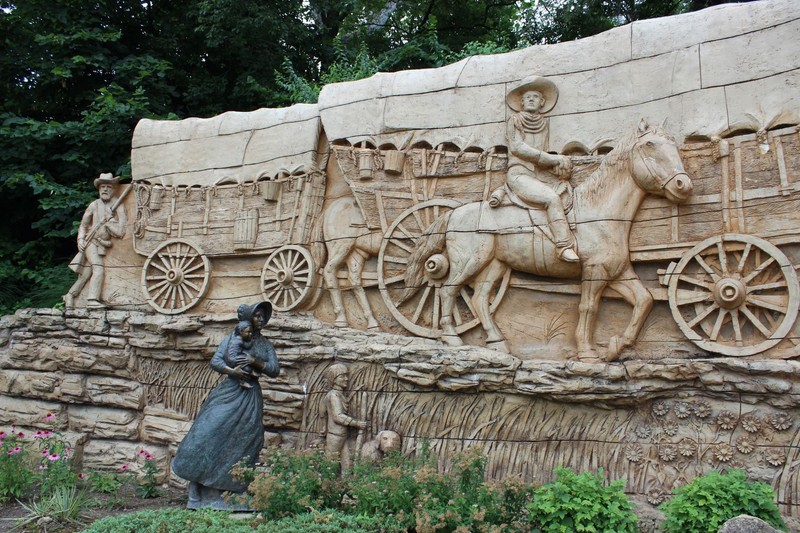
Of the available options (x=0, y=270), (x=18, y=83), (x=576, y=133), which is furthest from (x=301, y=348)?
(x=18, y=83)

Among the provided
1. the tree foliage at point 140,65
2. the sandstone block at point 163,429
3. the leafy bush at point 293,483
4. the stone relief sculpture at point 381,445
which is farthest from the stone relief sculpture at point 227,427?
the tree foliage at point 140,65

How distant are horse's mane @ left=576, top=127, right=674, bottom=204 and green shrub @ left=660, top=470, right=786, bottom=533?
2.70 meters

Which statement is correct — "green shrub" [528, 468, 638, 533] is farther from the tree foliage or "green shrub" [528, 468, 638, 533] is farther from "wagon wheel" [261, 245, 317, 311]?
the tree foliage

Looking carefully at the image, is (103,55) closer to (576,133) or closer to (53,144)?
(53,144)

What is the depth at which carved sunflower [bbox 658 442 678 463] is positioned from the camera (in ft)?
22.5

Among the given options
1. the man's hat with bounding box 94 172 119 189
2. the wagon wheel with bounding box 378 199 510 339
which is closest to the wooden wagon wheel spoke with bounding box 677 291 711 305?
the wagon wheel with bounding box 378 199 510 339

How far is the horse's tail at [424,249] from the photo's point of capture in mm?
8148

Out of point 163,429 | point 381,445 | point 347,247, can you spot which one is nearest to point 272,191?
point 347,247

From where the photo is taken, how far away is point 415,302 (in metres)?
8.30

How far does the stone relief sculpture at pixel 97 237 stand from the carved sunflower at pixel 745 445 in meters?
7.03

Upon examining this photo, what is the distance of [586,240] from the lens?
746 cm

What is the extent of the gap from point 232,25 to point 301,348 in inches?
259

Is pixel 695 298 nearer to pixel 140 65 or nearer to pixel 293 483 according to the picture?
pixel 293 483

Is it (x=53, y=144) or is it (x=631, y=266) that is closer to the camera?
(x=631, y=266)
